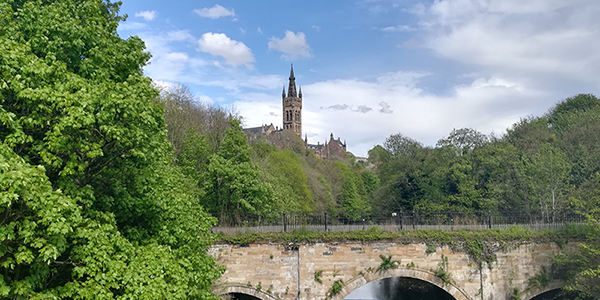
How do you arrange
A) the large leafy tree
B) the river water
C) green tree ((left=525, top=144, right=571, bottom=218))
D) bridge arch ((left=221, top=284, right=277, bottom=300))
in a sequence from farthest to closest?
the river water, green tree ((left=525, top=144, right=571, bottom=218)), bridge arch ((left=221, top=284, right=277, bottom=300)), the large leafy tree

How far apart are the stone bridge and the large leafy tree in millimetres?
6985

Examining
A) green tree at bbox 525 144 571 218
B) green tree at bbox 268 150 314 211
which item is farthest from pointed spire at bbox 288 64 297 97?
green tree at bbox 525 144 571 218

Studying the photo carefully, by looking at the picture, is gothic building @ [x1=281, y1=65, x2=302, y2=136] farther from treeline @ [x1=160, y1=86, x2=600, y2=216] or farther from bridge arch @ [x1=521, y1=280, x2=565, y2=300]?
bridge arch @ [x1=521, y1=280, x2=565, y2=300]

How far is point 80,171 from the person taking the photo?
7129mm

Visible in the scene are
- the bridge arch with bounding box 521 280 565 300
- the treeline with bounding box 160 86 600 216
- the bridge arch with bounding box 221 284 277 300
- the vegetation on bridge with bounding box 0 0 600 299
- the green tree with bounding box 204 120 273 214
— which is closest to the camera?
the vegetation on bridge with bounding box 0 0 600 299

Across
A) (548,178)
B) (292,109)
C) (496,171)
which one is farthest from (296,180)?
(292,109)

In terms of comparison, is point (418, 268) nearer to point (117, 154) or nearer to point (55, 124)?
point (117, 154)

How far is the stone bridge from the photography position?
16594 millimetres

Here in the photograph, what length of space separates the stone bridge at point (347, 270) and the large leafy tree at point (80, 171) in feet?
22.9

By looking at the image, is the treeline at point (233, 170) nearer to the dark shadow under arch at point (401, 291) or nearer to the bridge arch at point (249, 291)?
the bridge arch at point (249, 291)

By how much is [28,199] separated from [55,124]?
1.41 meters

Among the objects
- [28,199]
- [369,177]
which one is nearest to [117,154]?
[28,199]

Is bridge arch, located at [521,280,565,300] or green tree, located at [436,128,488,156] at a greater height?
green tree, located at [436,128,488,156]

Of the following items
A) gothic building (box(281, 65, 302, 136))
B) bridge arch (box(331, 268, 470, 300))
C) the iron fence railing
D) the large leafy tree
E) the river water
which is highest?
gothic building (box(281, 65, 302, 136))
